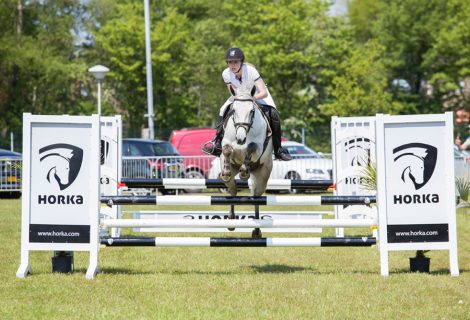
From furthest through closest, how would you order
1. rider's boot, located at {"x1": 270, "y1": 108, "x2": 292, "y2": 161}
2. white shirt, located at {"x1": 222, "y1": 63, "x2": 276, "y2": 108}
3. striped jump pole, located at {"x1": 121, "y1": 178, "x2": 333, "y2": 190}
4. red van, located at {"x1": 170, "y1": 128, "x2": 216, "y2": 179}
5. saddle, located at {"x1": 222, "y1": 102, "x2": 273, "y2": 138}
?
red van, located at {"x1": 170, "y1": 128, "x2": 216, "y2": 179}
rider's boot, located at {"x1": 270, "y1": 108, "x2": 292, "y2": 161}
striped jump pole, located at {"x1": 121, "y1": 178, "x2": 333, "y2": 190}
white shirt, located at {"x1": 222, "y1": 63, "x2": 276, "y2": 108}
saddle, located at {"x1": 222, "y1": 102, "x2": 273, "y2": 138}

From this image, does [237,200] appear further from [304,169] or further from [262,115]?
[304,169]

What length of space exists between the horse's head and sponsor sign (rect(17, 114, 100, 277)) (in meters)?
1.52

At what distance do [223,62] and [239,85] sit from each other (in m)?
39.8

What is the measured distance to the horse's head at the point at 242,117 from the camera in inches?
385

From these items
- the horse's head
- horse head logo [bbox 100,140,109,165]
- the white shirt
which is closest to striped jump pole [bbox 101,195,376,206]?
the horse's head

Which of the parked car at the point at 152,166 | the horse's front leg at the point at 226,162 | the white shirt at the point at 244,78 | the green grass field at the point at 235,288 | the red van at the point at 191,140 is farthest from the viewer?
the red van at the point at 191,140

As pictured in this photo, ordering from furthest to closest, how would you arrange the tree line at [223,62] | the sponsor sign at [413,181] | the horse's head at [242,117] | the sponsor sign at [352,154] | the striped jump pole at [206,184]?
Answer: the tree line at [223,62], the sponsor sign at [352,154], the striped jump pole at [206,184], the horse's head at [242,117], the sponsor sign at [413,181]

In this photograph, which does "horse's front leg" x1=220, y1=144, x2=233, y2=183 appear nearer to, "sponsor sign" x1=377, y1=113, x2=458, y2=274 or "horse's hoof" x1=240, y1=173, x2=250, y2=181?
"horse's hoof" x1=240, y1=173, x2=250, y2=181

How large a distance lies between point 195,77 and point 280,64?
541cm

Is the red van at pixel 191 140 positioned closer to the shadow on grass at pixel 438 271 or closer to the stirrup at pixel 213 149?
the stirrup at pixel 213 149

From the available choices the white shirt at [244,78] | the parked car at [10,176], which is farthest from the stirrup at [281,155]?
the parked car at [10,176]

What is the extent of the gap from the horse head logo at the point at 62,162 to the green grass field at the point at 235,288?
1.04 m

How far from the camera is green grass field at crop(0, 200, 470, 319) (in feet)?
24.4

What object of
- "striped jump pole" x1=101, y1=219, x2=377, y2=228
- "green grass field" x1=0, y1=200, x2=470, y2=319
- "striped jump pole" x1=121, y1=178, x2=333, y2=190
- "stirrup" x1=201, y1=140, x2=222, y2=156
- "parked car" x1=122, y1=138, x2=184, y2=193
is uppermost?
"parked car" x1=122, y1=138, x2=184, y2=193
